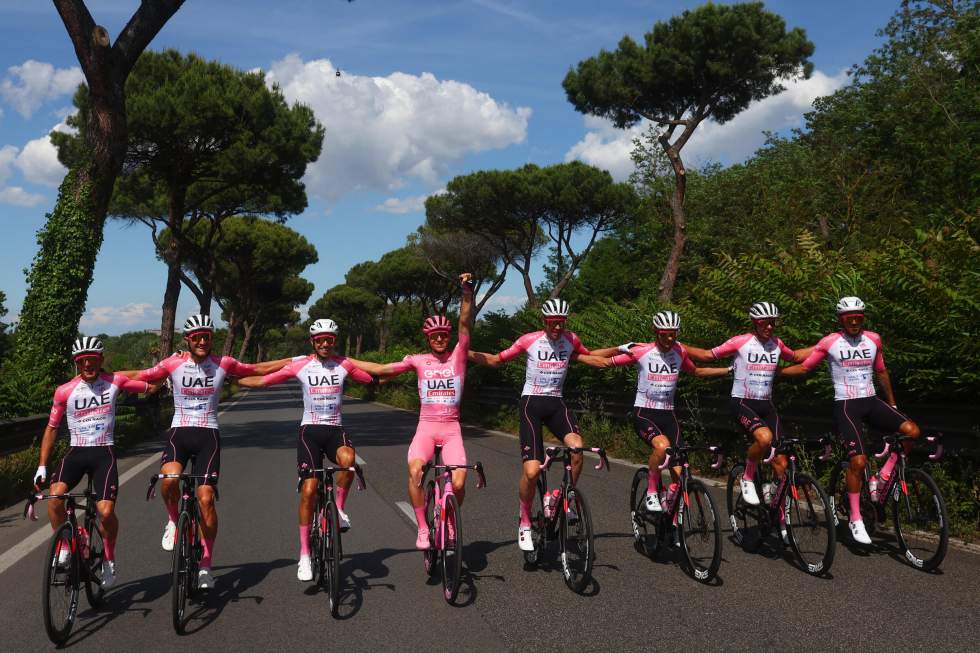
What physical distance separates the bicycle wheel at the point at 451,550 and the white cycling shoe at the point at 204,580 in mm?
1552

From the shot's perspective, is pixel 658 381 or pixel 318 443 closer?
pixel 318 443

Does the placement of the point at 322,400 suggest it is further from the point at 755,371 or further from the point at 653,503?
the point at 755,371

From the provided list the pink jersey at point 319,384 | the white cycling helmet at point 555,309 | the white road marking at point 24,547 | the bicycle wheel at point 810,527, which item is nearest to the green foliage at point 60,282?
the white road marking at point 24,547

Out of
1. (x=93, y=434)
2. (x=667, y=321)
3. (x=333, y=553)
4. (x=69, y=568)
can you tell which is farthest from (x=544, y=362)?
(x=69, y=568)

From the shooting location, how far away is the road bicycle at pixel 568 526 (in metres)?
5.62

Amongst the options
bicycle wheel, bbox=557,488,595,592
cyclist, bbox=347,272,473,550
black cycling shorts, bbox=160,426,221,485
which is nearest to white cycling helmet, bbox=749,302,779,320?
bicycle wheel, bbox=557,488,595,592

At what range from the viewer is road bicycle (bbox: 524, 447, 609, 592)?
5.62 metres

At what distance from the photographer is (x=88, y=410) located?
5.67 m

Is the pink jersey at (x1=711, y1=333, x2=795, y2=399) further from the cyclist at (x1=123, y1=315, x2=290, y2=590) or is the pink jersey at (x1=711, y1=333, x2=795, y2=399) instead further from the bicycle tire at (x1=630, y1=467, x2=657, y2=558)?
the cyclist at (x1=123, y1=315, x2=290, y2=590)

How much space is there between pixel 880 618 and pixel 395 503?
18.8 feet

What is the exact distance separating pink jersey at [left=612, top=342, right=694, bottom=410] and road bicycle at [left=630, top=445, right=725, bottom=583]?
60cm

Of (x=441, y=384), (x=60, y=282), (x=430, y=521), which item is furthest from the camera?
(x=60, y=282)

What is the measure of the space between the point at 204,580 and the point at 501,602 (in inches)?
78.1

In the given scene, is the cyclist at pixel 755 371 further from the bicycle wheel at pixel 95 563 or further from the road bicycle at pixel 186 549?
the bicycle wheel at pixel 95 563
